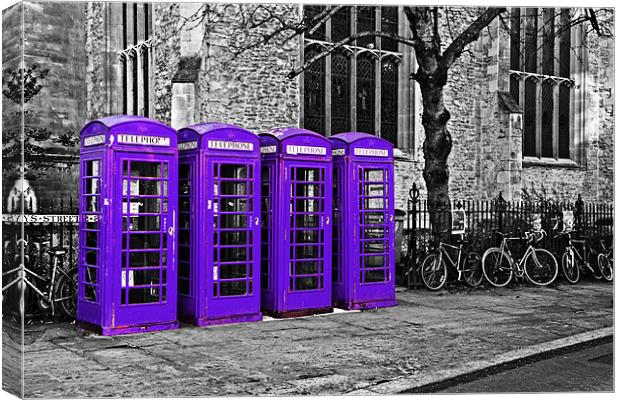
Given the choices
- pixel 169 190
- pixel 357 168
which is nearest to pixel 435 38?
pixel 357 168

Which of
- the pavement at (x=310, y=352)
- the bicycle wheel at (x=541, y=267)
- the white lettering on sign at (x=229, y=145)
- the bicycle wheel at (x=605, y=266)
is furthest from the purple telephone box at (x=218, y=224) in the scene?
the bicycle wheel at (x=605, y=266)

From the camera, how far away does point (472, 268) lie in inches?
434

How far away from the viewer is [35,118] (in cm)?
779

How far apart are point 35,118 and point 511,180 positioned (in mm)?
10905

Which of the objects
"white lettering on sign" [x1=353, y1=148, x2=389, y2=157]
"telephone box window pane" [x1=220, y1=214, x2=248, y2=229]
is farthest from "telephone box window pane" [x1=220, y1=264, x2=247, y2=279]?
"white lettering on sign" [x1=353, y1=148, x2=389, y2=157]

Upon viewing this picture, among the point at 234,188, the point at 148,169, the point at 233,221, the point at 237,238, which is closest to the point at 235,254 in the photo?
the point at 237,238

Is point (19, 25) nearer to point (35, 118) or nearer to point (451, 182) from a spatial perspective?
point (35, 118)

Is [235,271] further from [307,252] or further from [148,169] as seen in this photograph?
[148,169]

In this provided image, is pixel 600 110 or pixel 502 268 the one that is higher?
pixel 600 110

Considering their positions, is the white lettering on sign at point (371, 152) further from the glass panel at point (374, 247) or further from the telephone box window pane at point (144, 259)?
the telephone box window pane at point (144, 259)

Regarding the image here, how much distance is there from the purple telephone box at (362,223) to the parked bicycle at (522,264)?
95.7 inches

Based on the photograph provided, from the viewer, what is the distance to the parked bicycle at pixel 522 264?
36.7 ft

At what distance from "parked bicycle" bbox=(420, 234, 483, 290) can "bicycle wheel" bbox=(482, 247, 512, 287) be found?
0.14 meters

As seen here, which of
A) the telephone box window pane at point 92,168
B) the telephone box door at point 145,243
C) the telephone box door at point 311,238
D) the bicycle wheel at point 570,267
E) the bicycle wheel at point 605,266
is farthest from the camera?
the bicycle wheel at point 605,266
